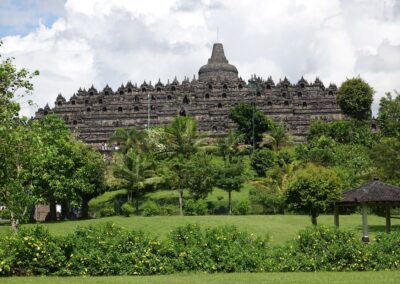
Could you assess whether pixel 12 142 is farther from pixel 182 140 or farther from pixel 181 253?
pixel 182 140

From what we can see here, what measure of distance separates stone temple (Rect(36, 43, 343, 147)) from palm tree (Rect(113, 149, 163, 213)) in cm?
2924

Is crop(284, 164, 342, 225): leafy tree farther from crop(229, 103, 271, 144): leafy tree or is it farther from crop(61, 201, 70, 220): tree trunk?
crop(229, 103, 271, 144): leafy tree

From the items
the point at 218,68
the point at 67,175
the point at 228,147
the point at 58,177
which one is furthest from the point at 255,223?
the point at 218,68

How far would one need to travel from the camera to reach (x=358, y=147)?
61.5 meters

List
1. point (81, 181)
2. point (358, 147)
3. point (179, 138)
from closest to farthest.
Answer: point (81, 181) → point (179, 138) → point (358, 147)

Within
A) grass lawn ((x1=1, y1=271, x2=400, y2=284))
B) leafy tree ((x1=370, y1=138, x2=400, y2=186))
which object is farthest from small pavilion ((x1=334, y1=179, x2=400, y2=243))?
grass lawn ((x1=1, y1=271, x2=400, y2=284))

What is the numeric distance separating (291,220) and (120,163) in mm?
16228

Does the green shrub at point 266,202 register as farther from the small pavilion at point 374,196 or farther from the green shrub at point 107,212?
the small pavilion at point 374,196

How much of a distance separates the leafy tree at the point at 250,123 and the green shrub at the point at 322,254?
49.0 metres

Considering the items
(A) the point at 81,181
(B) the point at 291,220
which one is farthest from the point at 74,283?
(A) the point at 81,181

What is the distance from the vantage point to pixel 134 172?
47156mm

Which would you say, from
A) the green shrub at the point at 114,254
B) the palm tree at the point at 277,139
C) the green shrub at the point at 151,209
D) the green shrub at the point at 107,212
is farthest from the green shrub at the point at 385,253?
the palm tree at the point at 277,139

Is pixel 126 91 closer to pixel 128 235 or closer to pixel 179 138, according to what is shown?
pixel 179 138

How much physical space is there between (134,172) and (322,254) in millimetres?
29916
